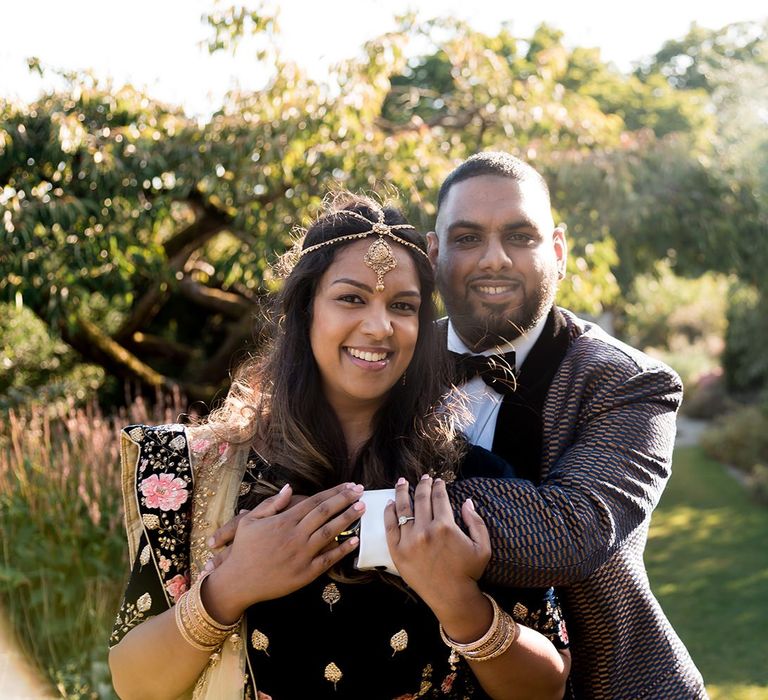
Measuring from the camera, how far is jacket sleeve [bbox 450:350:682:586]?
1817 millimetres

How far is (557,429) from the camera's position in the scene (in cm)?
220

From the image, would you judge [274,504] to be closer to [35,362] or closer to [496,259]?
[496,259]

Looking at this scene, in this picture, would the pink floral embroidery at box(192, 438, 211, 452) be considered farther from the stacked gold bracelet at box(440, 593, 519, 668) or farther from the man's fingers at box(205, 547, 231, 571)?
the stacked gold bracelet at box(440, 593, 519, 668)

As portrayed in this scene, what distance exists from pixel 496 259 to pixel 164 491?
112 cm

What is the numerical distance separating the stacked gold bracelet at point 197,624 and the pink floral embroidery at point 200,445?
36cm

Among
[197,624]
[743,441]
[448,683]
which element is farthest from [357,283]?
[743,441]

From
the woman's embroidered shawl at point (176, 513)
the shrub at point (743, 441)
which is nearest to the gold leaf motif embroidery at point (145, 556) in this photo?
the woman's embroidered shawl at point (176, 513)

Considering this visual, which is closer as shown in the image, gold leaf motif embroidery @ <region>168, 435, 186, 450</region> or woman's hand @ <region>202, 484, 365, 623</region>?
woman's hand @ <region>202, 484, 365, 623</region>

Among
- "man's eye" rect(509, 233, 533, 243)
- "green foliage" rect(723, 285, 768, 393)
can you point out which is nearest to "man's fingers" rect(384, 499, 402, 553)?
"man's eye" rect(509, 233, 533, 243)

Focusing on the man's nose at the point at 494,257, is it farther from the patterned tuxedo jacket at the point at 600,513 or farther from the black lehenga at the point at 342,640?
the black lehenga at the point at 342,640

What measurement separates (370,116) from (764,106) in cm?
818

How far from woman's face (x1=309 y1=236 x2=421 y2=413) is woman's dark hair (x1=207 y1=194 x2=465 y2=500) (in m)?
0.06

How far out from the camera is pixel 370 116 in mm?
6086

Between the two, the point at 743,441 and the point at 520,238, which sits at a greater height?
the point at 520,238
